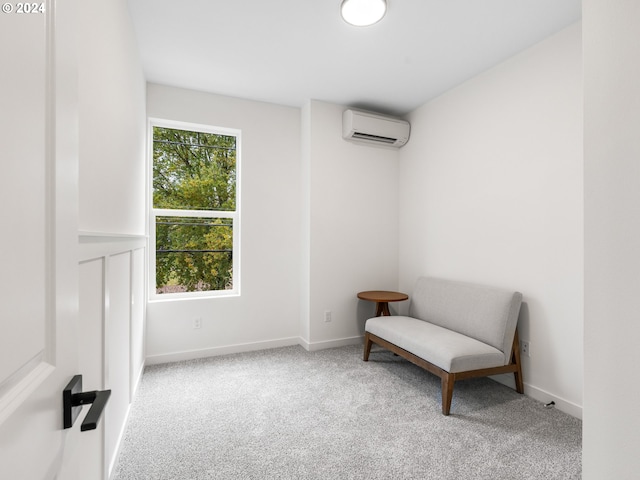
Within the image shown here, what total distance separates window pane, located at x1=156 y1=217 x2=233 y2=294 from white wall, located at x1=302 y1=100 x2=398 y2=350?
34.3 inches

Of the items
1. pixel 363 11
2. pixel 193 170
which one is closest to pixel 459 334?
pixel 363 11

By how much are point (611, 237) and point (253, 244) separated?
295 centimetres

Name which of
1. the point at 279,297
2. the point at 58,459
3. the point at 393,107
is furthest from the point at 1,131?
the point at 393,107

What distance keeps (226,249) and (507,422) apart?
281cm

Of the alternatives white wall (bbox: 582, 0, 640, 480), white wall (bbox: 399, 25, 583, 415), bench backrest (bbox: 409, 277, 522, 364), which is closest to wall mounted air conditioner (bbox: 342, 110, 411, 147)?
white wall (bbox: 399, 25, 583, 415)

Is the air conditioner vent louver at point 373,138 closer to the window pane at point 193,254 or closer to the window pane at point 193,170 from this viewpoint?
the window pane at point 193,170

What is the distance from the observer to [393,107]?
3.71m

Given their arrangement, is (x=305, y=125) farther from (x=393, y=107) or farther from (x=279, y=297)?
(x=279, y=297)

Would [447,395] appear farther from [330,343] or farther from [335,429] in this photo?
[330,343]

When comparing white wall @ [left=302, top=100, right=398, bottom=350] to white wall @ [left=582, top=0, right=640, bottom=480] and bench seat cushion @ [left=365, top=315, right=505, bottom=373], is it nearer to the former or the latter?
bench seat cushion @ [left=365, top=315, right=505, bottom=373]

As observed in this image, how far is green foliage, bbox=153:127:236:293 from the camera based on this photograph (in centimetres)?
326

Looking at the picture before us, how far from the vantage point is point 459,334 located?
8.68 feet

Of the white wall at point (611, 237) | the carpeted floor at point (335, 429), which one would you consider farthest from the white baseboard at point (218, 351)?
the white wall at point (611, 237)

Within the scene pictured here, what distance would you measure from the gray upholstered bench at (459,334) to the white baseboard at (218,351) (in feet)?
3.38
